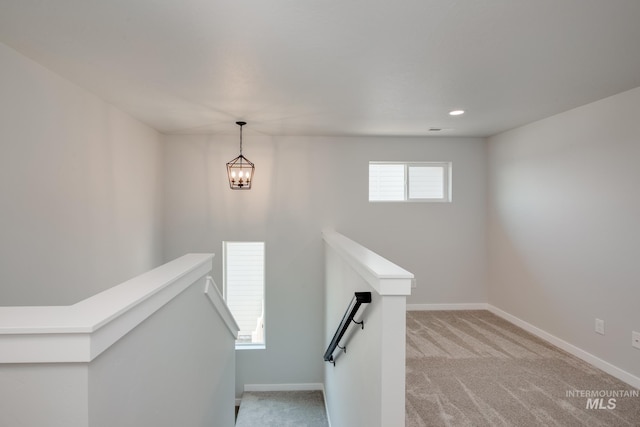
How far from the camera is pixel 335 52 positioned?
2.05 metres

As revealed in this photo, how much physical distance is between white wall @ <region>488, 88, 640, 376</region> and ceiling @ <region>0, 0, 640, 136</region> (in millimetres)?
363

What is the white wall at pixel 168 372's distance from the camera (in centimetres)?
112

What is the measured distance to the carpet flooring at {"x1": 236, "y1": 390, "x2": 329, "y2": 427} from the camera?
4027 millimetres

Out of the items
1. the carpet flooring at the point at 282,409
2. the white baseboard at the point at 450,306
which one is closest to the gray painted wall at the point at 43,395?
the carpet flooring at the point at 282,409

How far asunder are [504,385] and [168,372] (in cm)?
250

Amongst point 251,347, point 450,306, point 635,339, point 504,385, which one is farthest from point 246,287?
point 635,339

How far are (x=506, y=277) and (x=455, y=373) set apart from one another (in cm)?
206

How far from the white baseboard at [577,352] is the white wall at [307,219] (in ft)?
2.40

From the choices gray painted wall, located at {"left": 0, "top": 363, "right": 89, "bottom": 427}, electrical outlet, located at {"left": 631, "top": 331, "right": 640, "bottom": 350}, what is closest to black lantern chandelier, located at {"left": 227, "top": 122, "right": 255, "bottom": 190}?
gray painted wall, located at {"left": 0, "top": 363, "right": 89, "bottom": 427}

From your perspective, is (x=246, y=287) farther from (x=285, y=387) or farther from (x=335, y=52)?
(x=335, y=52)

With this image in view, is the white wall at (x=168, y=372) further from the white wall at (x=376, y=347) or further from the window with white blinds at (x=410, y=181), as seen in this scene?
the window with white blinds at (x=410, y=181)

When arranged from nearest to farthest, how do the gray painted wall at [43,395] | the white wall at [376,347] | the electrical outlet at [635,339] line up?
the gray painted wall at [43,395], the white wall at [376,347], the electrical outlet at [635,339]

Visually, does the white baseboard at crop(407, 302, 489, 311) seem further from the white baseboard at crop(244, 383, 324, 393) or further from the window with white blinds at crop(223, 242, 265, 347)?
the window with white blinds at crop(223, 242, 265, 347)

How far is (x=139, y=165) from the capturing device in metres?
3.91
